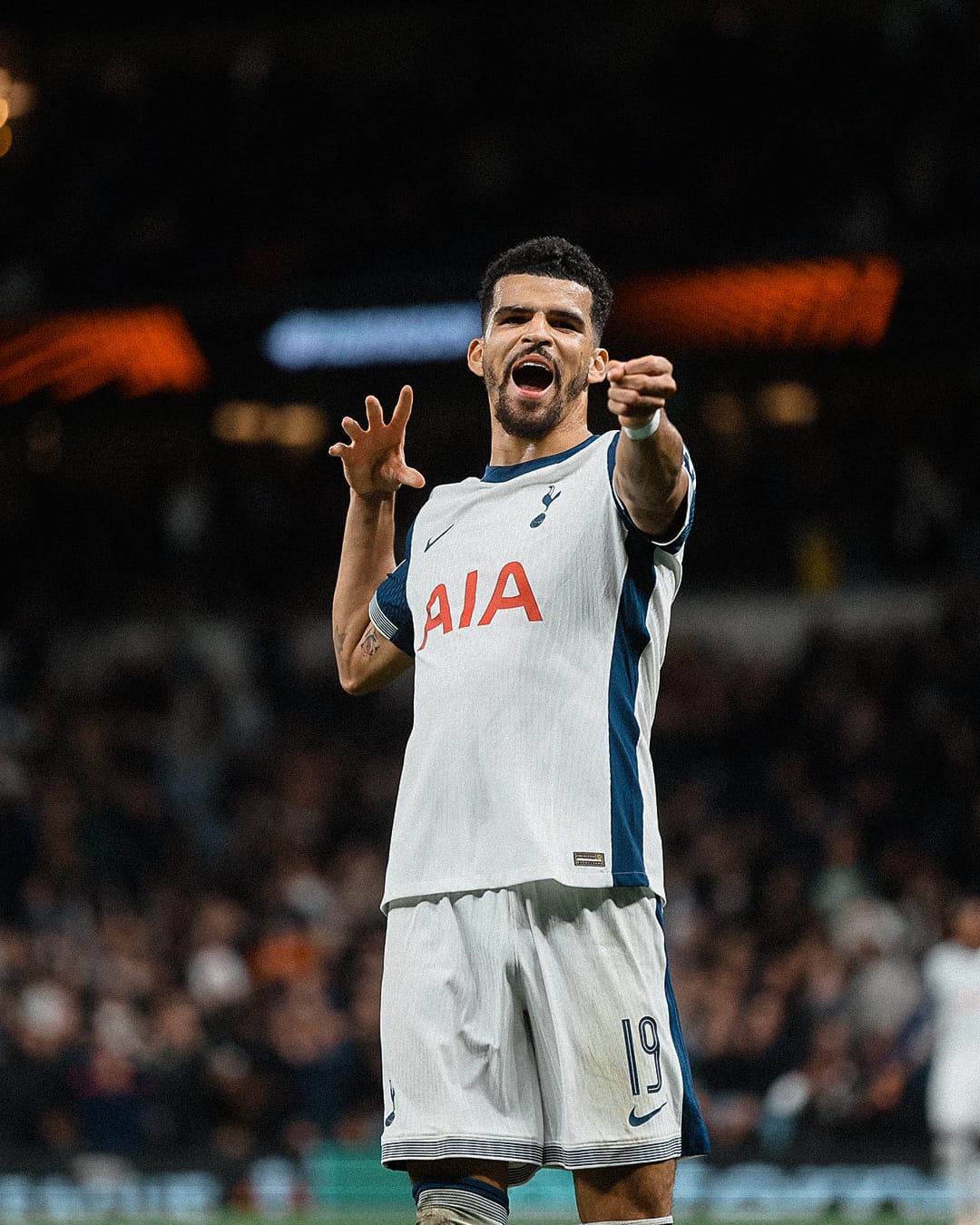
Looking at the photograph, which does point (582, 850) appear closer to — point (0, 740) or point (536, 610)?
point (536, 610)

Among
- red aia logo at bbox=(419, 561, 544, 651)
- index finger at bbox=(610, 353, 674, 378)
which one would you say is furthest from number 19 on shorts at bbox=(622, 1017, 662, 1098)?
index finger at bbox=(610, 353, 674, 378)

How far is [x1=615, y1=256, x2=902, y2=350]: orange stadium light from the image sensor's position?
13.3 m

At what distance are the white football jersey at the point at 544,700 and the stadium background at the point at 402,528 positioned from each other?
818 cm

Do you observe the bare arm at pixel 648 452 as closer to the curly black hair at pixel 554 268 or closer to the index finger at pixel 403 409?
the curly black hair at pixel 554 268

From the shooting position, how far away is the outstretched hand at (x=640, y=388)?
10.4 ft

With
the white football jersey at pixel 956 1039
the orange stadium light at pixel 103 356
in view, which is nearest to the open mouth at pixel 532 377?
the white football jersey at pixel 956 1039

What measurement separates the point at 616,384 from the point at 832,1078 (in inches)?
349

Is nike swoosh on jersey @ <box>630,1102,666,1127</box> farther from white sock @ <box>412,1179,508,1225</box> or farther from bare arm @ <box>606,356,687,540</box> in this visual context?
bare arm @ <box>606,356,687,540</box>

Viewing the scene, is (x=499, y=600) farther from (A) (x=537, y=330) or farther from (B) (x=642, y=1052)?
(B) (x=642, y=1052)

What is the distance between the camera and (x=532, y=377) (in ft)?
12.1

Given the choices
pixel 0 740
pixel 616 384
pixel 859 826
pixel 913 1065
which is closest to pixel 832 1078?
pixel 913 1065

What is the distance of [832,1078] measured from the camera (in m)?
11.3

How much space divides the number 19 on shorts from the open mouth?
121cm

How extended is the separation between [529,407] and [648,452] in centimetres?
47
